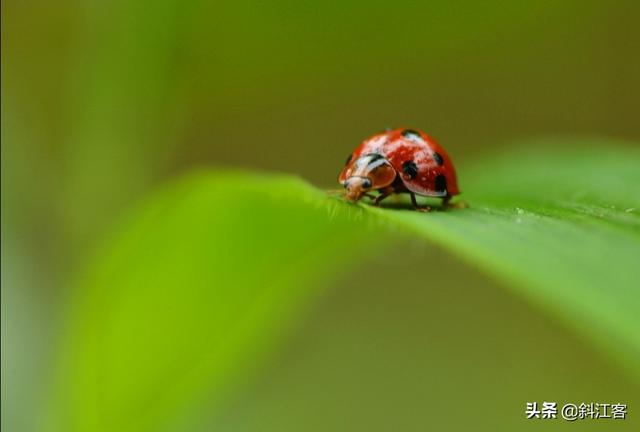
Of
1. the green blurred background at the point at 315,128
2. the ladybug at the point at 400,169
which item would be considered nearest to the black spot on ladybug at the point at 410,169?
the ladybug at the point at 400,169

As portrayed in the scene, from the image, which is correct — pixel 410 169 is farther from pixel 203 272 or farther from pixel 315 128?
pixel 315 128

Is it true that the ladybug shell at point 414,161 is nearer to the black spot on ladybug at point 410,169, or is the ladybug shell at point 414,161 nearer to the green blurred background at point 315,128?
the black spot on ladybug at point 410,169

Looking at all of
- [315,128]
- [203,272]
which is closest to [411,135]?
[203,272]

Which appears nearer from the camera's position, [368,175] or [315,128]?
[368,175]

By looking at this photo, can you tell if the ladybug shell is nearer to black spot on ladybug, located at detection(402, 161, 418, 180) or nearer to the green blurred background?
black spot on ladybug, located at detection(402, 161, 418, 180)

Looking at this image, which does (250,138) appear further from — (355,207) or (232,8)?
(355,207)

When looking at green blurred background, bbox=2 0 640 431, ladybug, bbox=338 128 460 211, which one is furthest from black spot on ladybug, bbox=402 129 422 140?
green blurred background, bbox=2 0 640 431

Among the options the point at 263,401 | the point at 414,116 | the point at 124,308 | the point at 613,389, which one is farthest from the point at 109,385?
the point at 414,116
